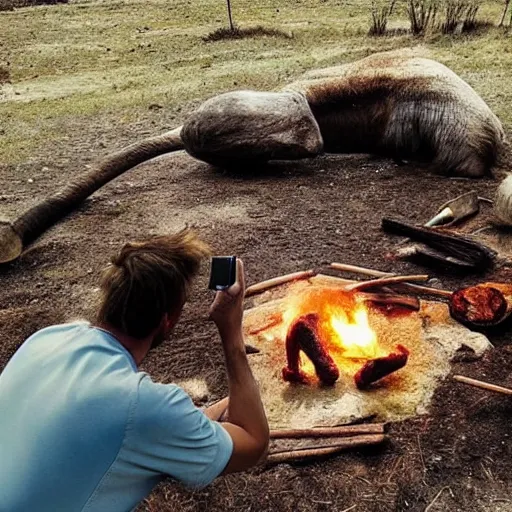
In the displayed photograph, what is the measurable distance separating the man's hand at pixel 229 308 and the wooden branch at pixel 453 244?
2647 millimetres

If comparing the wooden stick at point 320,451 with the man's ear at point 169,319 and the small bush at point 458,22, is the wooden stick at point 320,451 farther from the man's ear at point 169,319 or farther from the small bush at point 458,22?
the small bush at point 458,22

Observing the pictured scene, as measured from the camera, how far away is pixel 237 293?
96.7 inches

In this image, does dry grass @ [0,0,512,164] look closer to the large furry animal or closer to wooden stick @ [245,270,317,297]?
the large furry animal

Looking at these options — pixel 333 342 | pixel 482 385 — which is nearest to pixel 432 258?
pixel 333 342

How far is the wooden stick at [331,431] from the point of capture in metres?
3.34

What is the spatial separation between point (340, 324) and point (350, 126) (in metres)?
3.71

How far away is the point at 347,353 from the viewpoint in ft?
12.6

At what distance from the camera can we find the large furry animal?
6711 millimetres

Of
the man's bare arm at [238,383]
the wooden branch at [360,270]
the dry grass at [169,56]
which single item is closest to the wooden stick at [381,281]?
the wooden branch at [360,270]

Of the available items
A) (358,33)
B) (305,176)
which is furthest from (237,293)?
(358,33)

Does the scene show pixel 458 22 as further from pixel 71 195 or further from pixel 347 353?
pixel 347 353

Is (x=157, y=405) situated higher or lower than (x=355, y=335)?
higher

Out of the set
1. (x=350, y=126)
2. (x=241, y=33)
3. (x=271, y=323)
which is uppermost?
(x=271, y=323)

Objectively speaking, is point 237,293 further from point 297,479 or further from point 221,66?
point 221,66
